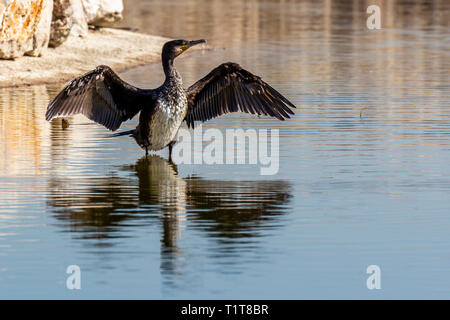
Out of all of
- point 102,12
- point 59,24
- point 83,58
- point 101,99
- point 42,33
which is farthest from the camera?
point 102,12

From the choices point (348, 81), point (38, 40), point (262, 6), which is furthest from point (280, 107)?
point (262, 6)

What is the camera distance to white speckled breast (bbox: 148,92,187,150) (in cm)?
1589

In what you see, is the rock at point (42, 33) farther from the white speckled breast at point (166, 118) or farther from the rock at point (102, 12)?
the white speckled breast at point (166, 118)

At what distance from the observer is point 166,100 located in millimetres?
15898

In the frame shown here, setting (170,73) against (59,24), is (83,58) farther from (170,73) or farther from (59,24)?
(170,73)

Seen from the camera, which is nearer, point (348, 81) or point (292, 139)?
point (292, 139)

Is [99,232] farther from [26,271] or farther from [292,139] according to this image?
[292,139]

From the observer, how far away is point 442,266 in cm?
1063

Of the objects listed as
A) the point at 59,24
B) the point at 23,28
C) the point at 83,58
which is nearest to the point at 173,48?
the point at 23,28

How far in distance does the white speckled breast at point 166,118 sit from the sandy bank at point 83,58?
1037cm

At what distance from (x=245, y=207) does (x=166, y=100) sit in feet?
10.2

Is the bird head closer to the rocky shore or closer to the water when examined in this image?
the water

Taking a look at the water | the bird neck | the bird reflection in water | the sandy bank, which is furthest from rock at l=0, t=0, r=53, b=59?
the bird reflection in water
